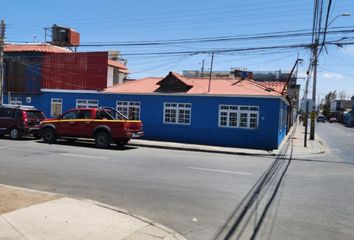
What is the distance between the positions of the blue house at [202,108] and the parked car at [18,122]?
189 inches

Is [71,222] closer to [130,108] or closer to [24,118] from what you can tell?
[24,118]

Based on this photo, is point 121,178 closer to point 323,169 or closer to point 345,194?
point 345,194

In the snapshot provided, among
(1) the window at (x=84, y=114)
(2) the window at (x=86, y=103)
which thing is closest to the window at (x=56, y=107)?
(2) the window at (x=86, y=103)

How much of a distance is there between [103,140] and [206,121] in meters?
6.51

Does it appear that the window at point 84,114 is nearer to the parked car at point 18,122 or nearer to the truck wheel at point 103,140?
the truck wheel at point 103,140

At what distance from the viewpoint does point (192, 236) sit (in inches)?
248

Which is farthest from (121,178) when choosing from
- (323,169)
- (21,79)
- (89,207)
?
(21,79)

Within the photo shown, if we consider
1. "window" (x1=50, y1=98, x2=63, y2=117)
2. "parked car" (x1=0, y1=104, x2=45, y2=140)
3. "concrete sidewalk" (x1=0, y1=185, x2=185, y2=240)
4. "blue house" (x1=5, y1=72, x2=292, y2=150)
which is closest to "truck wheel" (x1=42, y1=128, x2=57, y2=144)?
"parked car" (x1=0, y1=104, x2=45, y2=140)

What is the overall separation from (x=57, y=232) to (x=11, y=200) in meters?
2.15

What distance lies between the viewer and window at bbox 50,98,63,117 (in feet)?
91.4

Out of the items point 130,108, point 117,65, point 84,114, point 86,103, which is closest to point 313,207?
point 84,114

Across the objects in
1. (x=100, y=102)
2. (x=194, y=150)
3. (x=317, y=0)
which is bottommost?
(x=194, y=150)

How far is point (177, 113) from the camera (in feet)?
78.3

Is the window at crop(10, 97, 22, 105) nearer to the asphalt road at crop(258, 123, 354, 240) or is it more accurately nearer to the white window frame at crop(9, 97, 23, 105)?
the white window frame at crop(9, 97, 23, 105)
